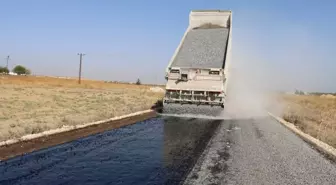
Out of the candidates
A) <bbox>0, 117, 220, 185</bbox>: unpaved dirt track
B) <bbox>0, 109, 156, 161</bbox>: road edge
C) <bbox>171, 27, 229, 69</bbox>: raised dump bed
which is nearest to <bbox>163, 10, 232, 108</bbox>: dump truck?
<bbox>171, 27, 229, 69</bbox>: raised dump bed

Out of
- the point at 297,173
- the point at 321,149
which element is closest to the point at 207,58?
the point at 321,149

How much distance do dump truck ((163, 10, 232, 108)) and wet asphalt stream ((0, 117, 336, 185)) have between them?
6.82 metres

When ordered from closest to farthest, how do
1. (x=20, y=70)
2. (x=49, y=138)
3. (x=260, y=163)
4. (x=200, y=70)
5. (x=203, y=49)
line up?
(x=260, y=163) → (x=49, y=138) → (x=200, y=70) → (x=203, y=49) → (x=20, y=70)

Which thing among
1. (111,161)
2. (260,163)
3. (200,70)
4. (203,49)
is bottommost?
(111,161)

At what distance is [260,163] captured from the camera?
8.27m

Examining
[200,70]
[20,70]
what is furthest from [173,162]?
[20,70]

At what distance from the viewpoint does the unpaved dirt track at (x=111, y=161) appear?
269 inches

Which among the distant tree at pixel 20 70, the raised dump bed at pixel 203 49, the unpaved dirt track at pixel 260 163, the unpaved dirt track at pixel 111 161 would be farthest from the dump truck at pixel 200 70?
the distant tree at pixel 20 70

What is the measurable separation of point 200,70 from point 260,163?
455 inches

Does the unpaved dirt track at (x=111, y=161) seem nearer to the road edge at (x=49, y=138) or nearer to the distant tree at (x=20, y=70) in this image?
the road edge at (x=49, y=138)

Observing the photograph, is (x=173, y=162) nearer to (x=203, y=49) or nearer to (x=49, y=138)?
(x=49, y=138)

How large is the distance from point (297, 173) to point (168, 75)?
12.9 metres

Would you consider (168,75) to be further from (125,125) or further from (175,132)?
(175,132)

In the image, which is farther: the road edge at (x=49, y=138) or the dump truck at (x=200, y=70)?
the dump truck at (x=200, y=70)
